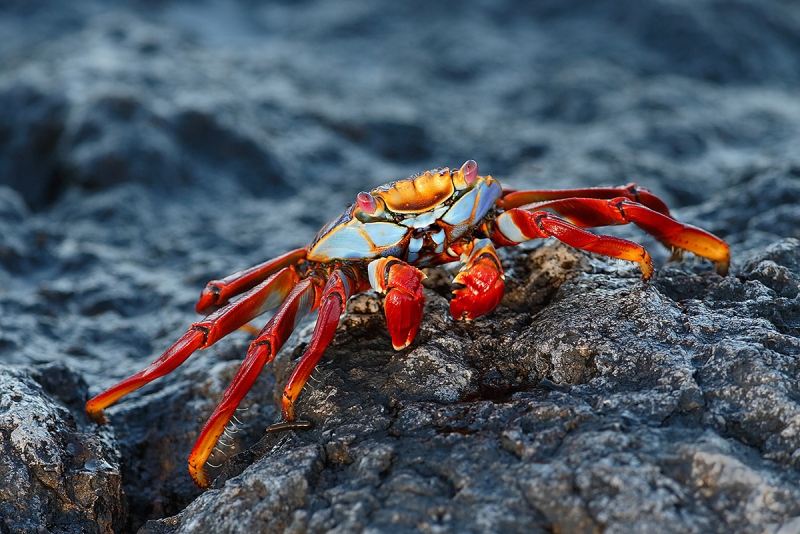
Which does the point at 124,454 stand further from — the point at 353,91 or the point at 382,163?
the point at 353,91

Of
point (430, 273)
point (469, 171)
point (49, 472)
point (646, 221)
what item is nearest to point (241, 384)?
point (49, 472)

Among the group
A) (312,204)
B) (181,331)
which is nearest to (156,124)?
(312,204)

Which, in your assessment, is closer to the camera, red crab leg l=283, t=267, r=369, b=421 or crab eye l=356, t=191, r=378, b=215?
red crab leg l=283, t=267, r=369, b=421

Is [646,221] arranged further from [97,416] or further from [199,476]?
[97,416]

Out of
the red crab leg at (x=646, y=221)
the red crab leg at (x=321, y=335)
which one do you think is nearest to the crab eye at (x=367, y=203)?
the red crab leg at (x=321, y=335)

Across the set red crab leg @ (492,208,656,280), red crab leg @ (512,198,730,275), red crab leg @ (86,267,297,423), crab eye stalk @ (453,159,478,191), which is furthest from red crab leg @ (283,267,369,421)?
red crab leg @ (512,198,730,275)

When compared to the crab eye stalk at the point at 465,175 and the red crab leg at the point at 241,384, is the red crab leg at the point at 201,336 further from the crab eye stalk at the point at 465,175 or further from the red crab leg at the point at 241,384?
the crab eye stalk at the point at 465,175

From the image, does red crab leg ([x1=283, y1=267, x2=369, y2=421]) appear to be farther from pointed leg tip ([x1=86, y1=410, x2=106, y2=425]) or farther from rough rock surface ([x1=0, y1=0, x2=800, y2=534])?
pointed leg tip ([x1=86, y1=410, x2=106, y2=425])
